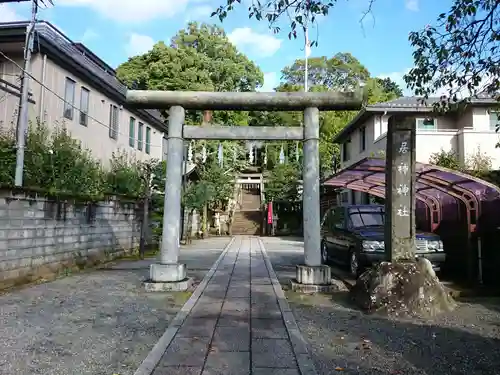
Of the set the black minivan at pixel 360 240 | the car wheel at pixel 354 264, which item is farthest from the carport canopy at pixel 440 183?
the car wheel at pixel 354 264

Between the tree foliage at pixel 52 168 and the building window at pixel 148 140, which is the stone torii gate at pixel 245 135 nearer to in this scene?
the tree foliage at pixel 52 168

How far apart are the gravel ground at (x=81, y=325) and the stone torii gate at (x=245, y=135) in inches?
44.9

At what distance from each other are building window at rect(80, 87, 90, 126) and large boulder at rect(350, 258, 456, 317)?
541 inches

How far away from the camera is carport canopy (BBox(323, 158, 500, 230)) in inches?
340

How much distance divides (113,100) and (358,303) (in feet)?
52.3

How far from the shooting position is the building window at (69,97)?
1526 cm

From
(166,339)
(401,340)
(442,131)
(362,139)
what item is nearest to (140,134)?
(362,139)

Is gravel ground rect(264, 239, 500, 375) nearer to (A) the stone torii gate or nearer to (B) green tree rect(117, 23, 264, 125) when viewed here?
(A) the stone torii gate

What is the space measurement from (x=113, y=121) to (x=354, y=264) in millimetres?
13795

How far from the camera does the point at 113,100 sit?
19.3m

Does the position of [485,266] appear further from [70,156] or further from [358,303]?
[70,156]

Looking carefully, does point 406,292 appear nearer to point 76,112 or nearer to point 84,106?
point 76,112

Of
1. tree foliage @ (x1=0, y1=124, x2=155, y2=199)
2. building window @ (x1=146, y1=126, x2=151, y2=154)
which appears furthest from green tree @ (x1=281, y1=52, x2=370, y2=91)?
tree foliage @ (x1=0, y1=124, x2=155, y2=199)

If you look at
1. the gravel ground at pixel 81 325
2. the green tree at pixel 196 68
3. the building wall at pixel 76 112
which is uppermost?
the green tree at pixel 196 68
